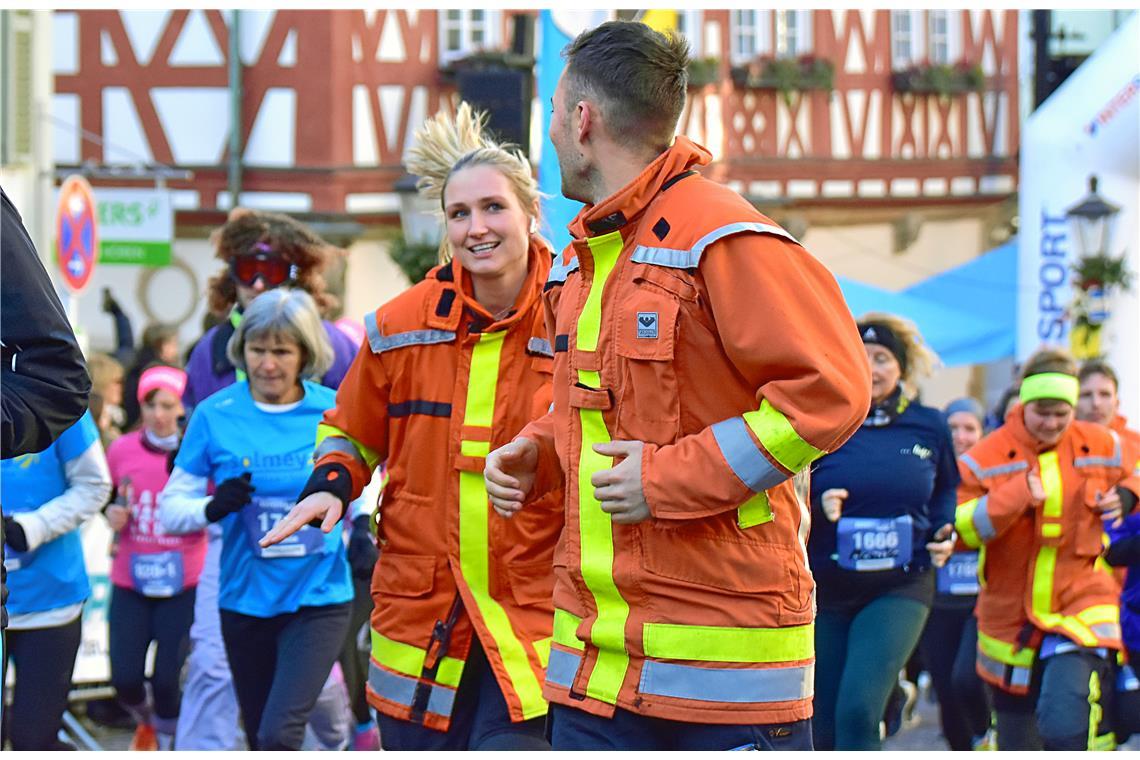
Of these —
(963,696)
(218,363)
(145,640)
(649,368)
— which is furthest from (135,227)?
(649,368)

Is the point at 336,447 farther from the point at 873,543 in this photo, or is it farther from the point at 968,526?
the point at 968,526

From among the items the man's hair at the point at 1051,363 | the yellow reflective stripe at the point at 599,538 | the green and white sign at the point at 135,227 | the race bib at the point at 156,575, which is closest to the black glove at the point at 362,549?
the yellow reflective stripe at the point at 599,538

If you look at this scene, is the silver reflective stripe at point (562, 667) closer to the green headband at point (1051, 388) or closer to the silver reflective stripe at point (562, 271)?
the silver reflective stripe at point (562, 271)

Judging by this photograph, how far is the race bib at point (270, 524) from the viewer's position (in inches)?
248

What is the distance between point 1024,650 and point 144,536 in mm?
4242

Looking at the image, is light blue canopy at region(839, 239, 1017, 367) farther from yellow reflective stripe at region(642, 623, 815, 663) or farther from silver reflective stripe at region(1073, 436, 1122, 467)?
yellow reflective stripe at region(642, 623, 815, 663)

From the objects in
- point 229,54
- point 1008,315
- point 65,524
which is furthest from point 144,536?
point 229,54

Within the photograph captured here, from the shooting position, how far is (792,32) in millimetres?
26281

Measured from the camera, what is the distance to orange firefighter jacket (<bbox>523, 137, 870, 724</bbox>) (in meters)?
3.42

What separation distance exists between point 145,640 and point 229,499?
9.38 feet

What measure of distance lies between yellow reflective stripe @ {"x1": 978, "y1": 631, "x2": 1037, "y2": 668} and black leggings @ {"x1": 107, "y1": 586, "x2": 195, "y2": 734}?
3.66m

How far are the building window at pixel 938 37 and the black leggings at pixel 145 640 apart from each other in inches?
790

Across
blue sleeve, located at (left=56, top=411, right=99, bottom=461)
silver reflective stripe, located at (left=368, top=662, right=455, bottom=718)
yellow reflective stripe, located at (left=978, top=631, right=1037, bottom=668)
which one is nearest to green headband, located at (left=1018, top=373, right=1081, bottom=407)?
yellow reflective stripe, located at (left=978, top=631, right=1037, bottom=668)

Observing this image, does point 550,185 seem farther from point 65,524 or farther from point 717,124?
point 717,124
